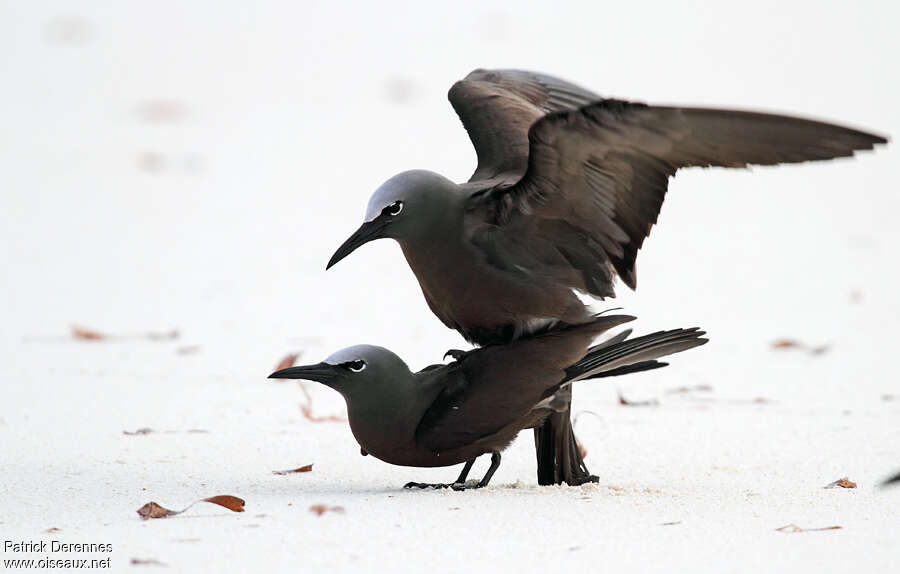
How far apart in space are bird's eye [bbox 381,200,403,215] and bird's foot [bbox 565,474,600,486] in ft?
3.28

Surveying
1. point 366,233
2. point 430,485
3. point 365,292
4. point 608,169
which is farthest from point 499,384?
point 365,292

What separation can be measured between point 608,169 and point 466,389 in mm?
814

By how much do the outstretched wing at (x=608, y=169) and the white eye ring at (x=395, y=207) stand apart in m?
0.23

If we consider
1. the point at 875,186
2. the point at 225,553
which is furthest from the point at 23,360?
the point at 875,186

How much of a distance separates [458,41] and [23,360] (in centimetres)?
673

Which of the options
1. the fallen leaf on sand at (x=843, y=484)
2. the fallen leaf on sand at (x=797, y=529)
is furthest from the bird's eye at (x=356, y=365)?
the fallen leaf on sand at (x=843, y=484)

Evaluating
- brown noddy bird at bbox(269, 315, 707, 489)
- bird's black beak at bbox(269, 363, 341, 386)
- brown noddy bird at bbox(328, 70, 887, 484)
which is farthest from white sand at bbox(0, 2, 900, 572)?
brown noddy bird at bbox(328, 70, 887, 484)

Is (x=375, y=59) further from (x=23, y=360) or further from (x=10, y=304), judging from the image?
(x=23, y=360)

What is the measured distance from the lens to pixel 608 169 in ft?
13.4

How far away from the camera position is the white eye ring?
4.22 metres

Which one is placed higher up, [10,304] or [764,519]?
[10,304]

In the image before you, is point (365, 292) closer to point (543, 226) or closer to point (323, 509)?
point (543, 226)

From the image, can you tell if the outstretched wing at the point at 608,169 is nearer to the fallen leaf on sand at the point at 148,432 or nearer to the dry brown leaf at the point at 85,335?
the fallen leaf on sand at the point at 148,432

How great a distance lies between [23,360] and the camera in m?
5.84
